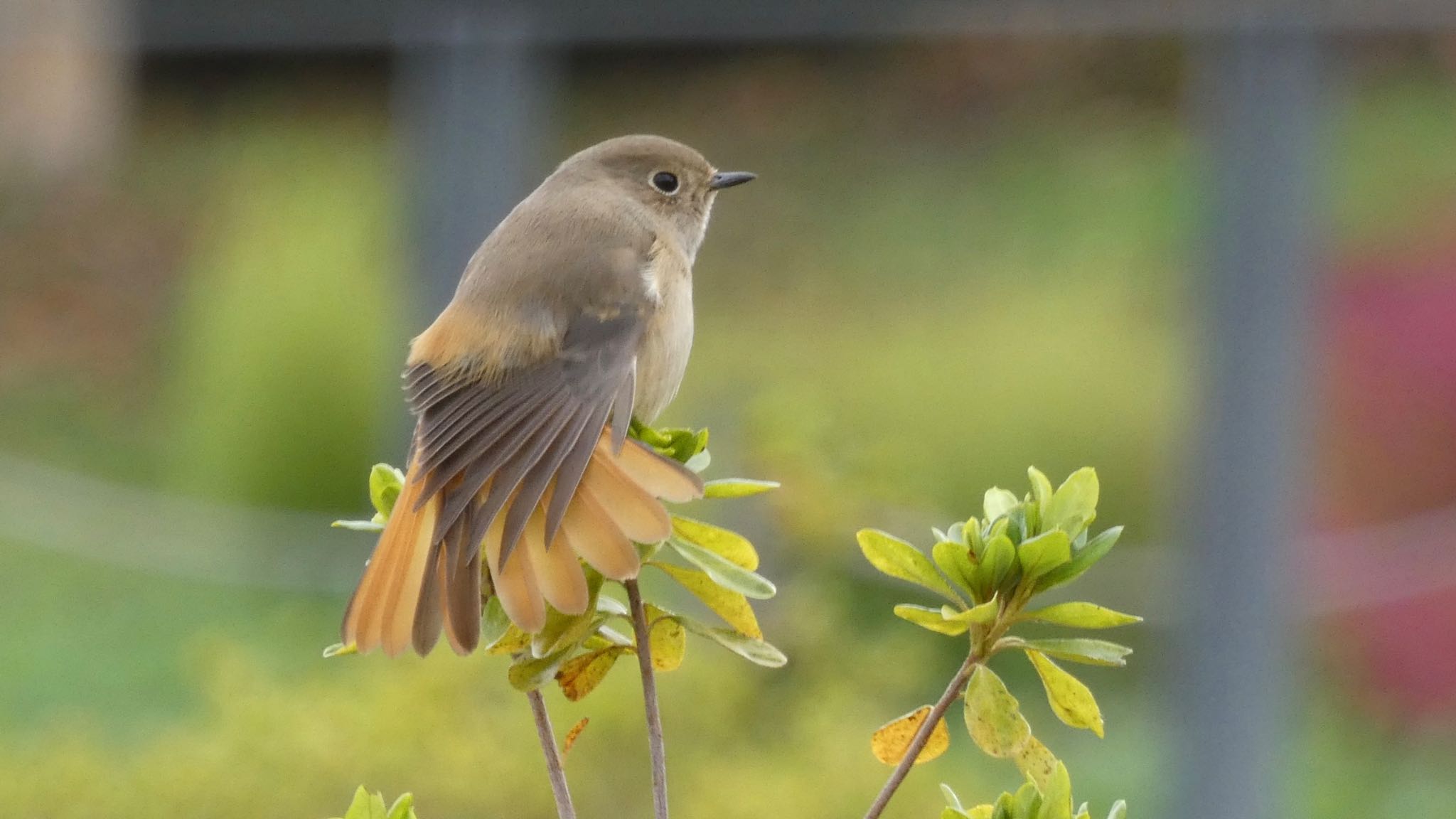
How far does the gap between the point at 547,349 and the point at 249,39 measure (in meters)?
2.88

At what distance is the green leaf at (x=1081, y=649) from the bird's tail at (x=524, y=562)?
26 cm

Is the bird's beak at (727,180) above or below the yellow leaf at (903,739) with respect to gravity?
below

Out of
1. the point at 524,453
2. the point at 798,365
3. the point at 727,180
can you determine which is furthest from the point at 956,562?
the point at 798,365

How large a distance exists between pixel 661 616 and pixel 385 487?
0.77 feet

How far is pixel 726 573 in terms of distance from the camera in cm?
128

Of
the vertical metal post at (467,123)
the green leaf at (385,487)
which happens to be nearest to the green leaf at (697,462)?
the green leaf at (385,487)

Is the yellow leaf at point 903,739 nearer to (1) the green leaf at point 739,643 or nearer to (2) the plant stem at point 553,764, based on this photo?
(1) the green leaf at point 739,643

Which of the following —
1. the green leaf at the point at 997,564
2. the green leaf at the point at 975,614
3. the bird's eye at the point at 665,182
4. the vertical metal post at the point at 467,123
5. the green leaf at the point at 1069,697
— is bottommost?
the vertical metal post at the point at 467,123

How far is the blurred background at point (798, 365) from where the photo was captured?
425cm

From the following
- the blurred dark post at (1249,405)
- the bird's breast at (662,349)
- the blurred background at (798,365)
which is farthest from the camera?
the blurred dark post at (1249,405)

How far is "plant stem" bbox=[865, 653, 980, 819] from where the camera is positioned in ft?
3.81

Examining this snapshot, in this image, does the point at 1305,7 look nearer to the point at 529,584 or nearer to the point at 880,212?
the point at 529,584

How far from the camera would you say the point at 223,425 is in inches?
299

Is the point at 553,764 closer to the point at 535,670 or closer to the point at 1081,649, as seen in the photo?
the point at 535,670
